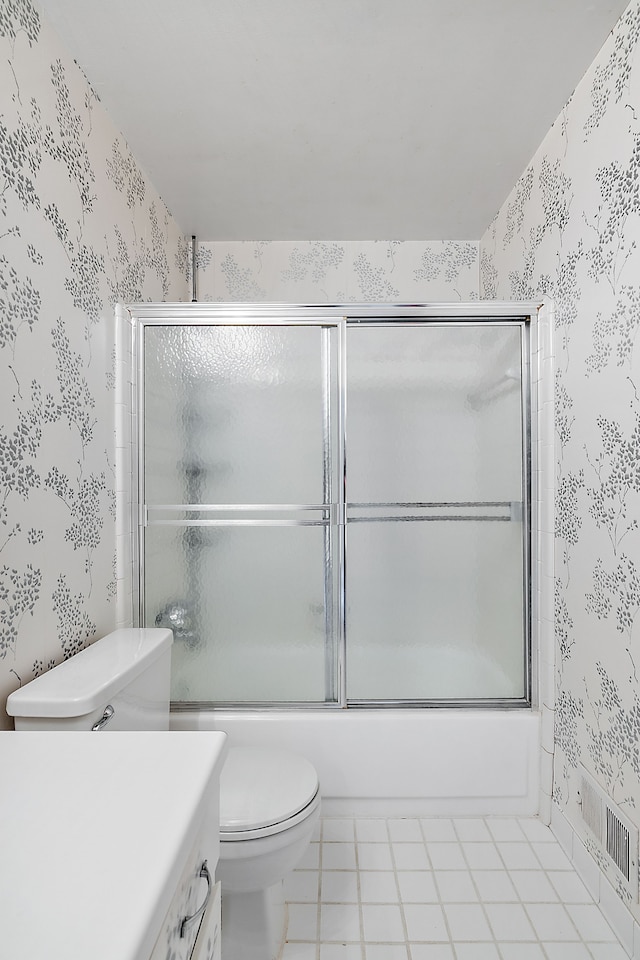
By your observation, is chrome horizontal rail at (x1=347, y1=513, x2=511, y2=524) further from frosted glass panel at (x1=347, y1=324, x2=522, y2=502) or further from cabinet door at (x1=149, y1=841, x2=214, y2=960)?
cabinet door at (x1=149, y1=841, x2=214, y2=960)

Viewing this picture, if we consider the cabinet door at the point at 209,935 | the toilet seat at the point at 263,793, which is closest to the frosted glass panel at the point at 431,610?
the toilet seat at the point at 263,793

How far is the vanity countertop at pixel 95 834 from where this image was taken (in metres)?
0.54

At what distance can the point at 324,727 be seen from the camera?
1.98 m

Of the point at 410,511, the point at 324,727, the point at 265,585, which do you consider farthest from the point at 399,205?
the point at 324,727

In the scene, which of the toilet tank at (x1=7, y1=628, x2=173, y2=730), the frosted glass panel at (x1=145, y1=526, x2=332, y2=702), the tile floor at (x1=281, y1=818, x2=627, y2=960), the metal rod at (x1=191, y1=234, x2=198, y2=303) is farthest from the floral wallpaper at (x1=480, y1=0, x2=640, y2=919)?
the metal rod at (x1=191, y1=234, x2=198, y2=303)

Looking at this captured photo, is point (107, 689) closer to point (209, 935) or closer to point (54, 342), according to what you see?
point (209, 935)

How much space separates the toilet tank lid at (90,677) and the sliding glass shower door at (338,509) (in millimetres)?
426

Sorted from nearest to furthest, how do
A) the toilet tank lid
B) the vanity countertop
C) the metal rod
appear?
the vanity countertop → the toilet tank lid → the metal rod

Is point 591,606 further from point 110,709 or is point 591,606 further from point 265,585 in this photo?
point 110,709

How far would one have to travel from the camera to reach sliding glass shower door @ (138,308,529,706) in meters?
2.02

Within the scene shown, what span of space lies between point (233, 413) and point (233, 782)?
1.17 meters

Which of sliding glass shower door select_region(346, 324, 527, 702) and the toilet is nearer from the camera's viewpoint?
the toilet

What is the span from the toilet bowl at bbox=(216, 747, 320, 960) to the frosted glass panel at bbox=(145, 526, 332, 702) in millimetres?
501

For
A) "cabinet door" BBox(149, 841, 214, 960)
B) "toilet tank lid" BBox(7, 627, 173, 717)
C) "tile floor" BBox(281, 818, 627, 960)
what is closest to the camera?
"cabinet door" BBox(149, 841, 214, 960)
